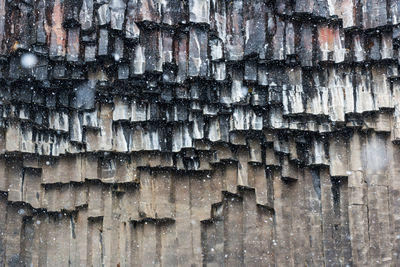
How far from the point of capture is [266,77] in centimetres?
675

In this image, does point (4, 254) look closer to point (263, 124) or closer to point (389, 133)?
point (263, 124)

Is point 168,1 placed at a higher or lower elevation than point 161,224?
higher

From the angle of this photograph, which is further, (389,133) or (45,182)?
(45,182)

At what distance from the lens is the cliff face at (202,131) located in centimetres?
665

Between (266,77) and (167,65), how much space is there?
94 cm

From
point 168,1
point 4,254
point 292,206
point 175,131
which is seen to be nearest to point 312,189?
point 292,206

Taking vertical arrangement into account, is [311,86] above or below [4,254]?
above

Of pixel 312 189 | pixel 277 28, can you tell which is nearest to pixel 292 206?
pixel 312 189

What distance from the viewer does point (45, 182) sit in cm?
708

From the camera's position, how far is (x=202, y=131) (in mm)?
6855

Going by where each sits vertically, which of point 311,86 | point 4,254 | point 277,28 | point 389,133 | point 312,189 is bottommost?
point 4,254

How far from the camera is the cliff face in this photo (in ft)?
21.8

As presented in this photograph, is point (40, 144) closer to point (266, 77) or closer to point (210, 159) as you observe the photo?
point (210, 159)

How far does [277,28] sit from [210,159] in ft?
4.67
